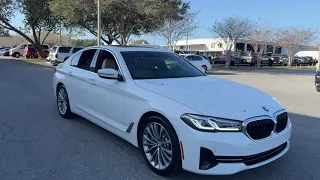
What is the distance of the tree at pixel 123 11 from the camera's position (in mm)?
23908

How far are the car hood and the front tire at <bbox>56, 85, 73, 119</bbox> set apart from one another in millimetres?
2559

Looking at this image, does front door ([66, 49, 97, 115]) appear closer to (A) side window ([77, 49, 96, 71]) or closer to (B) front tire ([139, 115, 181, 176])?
(A) side window ([77, 49, 96, 71])

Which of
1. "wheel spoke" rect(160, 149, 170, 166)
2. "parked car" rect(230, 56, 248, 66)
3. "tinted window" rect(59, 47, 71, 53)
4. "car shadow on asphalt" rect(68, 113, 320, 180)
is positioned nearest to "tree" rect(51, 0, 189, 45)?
"tinted window" rect(59, 47, 71, 53)

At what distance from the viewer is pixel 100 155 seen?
4.28 metres

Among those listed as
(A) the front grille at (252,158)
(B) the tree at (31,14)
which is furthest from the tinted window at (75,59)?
(B) the tree at (31,14)

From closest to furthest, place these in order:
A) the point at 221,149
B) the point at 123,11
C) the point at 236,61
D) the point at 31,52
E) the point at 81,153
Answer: the point at 221,149 → the point at 81,153 → the point at 123,11 → the point at 236,61 → the point at 31,52

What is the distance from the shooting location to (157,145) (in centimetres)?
369

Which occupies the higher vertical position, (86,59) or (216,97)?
(86,59)

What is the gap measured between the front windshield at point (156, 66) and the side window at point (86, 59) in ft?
3.15

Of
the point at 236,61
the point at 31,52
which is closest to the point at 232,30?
the point at 236,61

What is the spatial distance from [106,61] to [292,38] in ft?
136

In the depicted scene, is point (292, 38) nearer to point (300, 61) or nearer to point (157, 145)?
point (300, 61)

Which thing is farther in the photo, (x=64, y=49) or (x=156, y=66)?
(x=64, y=49)

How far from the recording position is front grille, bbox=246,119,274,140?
10.6 ft
